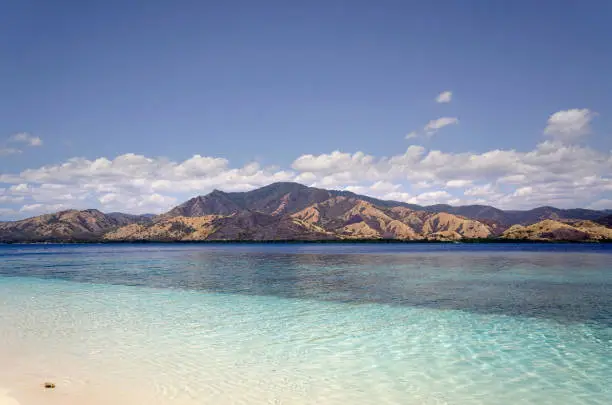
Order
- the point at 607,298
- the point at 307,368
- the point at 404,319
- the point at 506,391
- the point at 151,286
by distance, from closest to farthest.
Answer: the point at 506,391 < the point at 307,368 < the point at 404,319 < the point at 607,298 < the point at 151,286

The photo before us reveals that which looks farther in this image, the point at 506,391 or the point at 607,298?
the point at 607,298

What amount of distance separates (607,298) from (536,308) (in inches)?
363

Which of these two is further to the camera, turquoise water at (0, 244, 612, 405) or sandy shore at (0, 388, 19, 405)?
turquoise water at (0, 244, 612, 405)

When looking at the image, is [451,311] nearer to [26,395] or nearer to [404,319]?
[404,319]

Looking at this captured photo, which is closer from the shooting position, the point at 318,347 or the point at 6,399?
the point at 6,399

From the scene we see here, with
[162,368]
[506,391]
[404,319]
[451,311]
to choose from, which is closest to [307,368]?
[162,368]

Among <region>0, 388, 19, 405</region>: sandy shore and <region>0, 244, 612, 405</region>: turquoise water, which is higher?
<region>0, 388, 19, 405</region>: sandy shore

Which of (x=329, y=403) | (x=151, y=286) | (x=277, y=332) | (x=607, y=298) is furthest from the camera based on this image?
(x=151, y=286)

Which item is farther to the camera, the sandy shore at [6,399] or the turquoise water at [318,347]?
the turquoise water at [318,347]

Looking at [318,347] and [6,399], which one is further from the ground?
[6,399]

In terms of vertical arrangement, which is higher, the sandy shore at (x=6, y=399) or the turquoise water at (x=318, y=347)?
the sandy shore at (x=6, y=399)

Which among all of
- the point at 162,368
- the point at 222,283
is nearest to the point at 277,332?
the point at 162,368

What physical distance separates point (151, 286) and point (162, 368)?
29004mm

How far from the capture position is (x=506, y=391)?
12.3m
